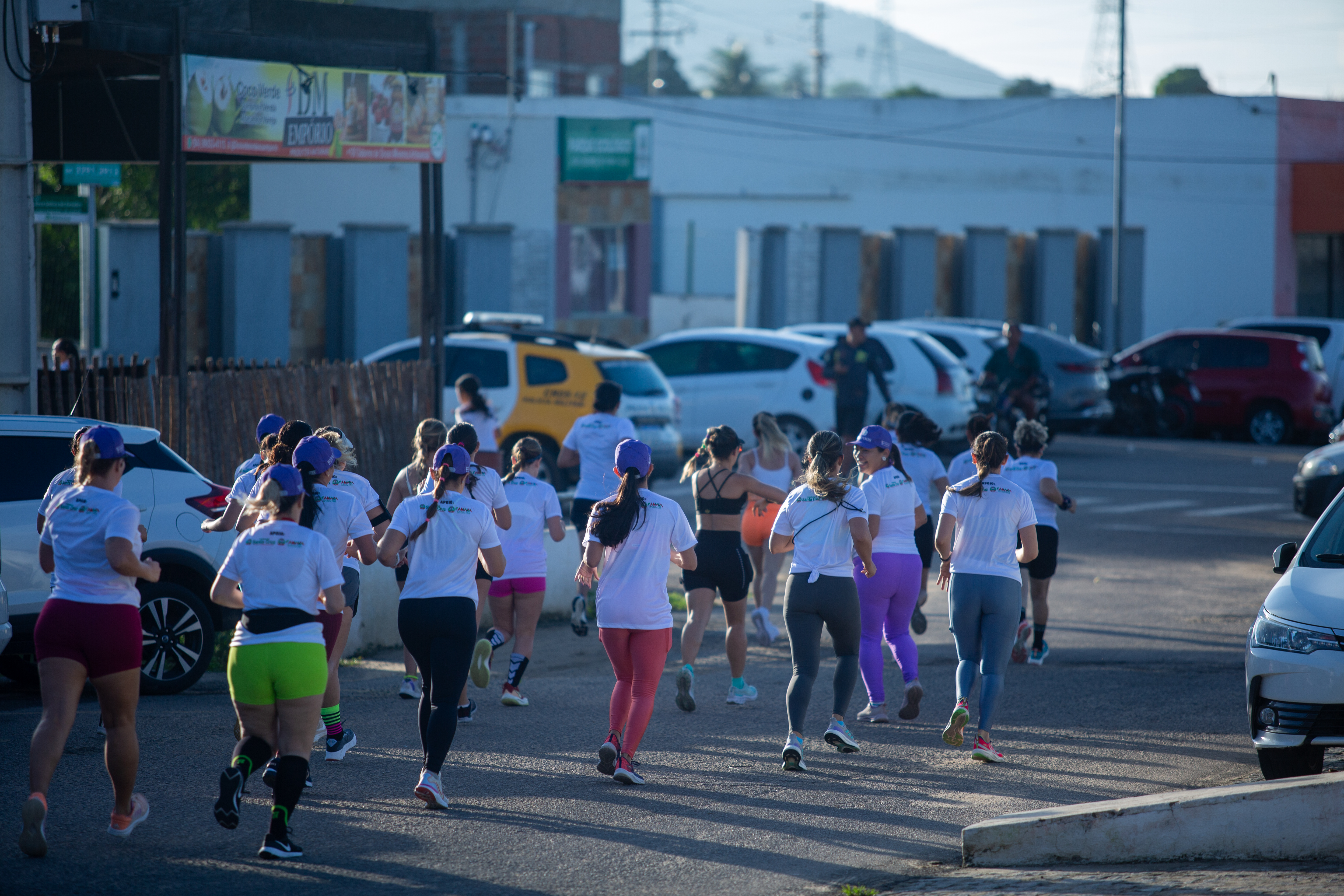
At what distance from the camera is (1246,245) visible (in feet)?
141

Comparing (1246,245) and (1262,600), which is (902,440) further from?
(1246,245)

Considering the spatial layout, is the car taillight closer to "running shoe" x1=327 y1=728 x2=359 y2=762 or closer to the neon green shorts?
"running shoe" x1=327 y1=728 x2=359 y2=762

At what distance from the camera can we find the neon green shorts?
229 inches

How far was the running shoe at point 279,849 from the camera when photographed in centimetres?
591

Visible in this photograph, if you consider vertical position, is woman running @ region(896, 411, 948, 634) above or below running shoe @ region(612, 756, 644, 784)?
above

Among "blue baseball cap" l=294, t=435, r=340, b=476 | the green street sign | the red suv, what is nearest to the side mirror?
"blue baseball cap" l=294, t=435, r=340, b=476

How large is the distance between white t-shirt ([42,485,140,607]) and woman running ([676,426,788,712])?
355cm

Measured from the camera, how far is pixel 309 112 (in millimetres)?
13133

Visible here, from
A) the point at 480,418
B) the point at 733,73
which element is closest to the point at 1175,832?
the point at 480,418

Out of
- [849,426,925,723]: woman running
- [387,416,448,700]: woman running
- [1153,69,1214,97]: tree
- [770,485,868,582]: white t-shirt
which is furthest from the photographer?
[1153,69,1214,97]: tree

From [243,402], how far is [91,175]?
939 centimetres

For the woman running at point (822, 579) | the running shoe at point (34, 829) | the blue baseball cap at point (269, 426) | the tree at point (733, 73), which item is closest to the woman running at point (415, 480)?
the blue baseball cap at point (269, 426)

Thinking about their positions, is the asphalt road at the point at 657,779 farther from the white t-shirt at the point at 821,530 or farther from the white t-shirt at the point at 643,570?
the white t-shirt at the point at 821,530

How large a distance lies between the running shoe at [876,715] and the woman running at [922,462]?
3.83 ft
